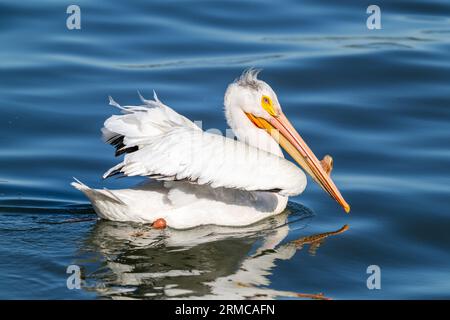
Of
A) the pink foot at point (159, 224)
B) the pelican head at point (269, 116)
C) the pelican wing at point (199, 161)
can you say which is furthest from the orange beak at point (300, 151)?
the pink foot at point (159, 224)

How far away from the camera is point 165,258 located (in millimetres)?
6828

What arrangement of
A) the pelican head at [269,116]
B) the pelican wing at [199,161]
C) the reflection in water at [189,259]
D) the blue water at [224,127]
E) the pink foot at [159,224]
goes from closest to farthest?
1. the reflection in water at [189,259]
2. the blue water at [224,127]
3. the pelican wing at [199,161]
4. the pink foot at [159,224]
5. the pelican head at [269,116]

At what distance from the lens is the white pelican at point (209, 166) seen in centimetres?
697

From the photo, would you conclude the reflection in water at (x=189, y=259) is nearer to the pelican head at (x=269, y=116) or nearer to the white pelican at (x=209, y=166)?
the white pelican at (x=209, y=166)

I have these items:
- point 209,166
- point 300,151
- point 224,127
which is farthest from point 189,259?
point 224,127

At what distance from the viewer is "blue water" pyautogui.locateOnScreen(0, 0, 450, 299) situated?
664 cm

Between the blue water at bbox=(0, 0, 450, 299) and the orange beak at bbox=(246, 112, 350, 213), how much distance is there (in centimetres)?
34

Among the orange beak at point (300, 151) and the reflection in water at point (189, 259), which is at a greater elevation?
the orange beak at point (300, 151)

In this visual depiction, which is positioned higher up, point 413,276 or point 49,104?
point 49,104

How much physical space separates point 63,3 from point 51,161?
17.5 ft

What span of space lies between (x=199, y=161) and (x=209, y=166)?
0.28 ft

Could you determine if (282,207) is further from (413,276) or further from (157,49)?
(157,49)
